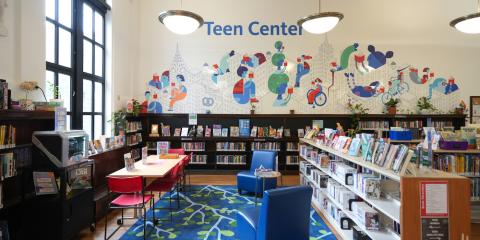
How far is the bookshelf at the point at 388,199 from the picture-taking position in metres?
2.50

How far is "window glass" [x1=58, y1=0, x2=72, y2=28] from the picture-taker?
5031mm

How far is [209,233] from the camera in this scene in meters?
4.02

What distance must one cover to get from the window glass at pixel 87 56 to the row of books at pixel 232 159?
406cm

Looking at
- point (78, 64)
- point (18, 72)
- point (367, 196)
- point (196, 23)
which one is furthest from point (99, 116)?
point (367, 196)

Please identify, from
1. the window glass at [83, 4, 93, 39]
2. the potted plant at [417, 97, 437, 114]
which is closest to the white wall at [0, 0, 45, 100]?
the window glass at [83, 4, 93, 39]

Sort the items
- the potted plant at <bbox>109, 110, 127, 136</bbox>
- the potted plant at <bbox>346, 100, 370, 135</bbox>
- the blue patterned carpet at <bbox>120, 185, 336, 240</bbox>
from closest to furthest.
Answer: the blue patterned carpet at <bbox>120, 185, 336, 240</bbox> → the potted plant at <bbox>109, 110, 127, 136</bbox> → the potted plant at <bbox>346, 100, 370, 135</bbox>

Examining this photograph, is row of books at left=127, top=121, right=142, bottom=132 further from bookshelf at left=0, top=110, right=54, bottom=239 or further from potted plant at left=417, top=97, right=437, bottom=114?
potted plant at left=417, top=97, right=437, bottom=114

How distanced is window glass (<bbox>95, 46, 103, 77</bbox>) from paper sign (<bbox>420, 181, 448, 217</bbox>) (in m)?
6.57

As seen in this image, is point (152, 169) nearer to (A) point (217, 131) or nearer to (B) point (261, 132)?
(A) point (217, 131)

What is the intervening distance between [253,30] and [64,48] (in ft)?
16.8

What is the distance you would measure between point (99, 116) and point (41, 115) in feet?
9.94

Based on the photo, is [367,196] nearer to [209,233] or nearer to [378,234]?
[378,234]

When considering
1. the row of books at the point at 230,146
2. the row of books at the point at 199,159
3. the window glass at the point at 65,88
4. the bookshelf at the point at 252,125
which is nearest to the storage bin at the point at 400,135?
the bookshelf at the point at 252,125

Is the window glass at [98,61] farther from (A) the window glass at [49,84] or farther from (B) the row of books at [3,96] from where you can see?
(B) the row of books at [3,96]
